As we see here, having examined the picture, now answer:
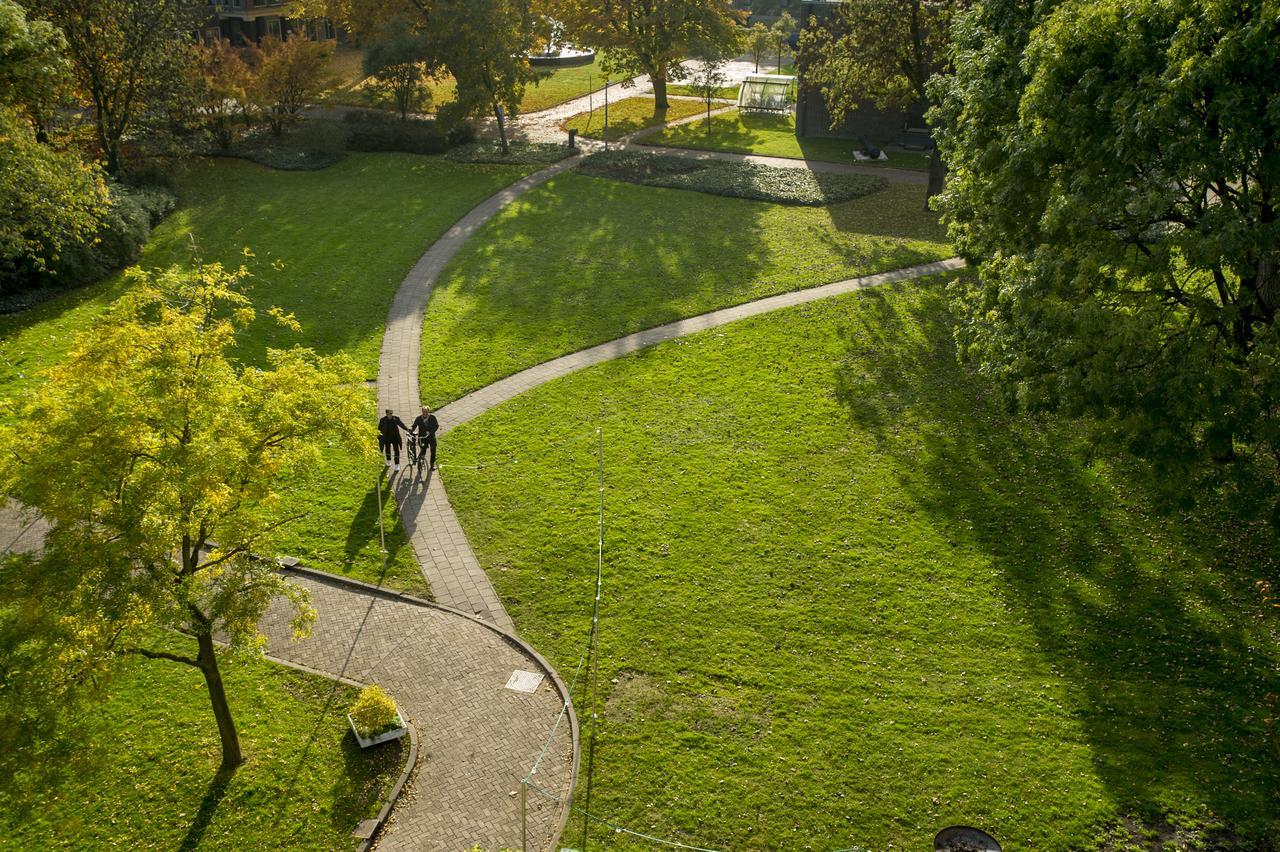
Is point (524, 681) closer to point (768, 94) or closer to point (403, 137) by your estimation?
point (403, 137)

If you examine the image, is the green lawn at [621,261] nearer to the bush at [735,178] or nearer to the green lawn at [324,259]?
the bush at [735,178]

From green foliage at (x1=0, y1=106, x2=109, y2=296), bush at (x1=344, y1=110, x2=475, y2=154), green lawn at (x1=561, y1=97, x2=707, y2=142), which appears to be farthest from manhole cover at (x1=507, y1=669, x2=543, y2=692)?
green lawn at (x1=561, y1=97, x2=707, y2=142)

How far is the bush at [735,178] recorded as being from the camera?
39.0m

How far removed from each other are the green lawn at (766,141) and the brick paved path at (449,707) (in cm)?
3595

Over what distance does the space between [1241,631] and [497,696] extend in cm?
1315

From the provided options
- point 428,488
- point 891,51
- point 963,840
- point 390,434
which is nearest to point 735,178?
point 891,51

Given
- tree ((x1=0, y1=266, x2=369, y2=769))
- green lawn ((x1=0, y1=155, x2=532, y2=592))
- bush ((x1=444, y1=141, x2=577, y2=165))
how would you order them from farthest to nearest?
bush ((x1=444, y1=141, x2=577, y2=165)), green lawn ((x1=0, y1=155, x2=532, y2=592)), tree ((x1=0, y1=266, x2=369, y2=769))

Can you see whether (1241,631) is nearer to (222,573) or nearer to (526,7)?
(222,573)

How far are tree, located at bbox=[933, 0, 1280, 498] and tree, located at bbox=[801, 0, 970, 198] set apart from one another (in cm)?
1882

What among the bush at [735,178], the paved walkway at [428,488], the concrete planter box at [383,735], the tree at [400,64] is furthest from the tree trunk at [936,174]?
the concrete planter box at [383,735]

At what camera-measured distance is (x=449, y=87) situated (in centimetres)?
5912

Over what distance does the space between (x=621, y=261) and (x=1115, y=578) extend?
65.2 ft

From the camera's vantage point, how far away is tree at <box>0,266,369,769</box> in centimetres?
1059

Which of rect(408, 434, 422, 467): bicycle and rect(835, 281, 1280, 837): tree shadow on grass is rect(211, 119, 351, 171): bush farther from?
rect(835, 281, 1280, 837): tree shadow on grass
